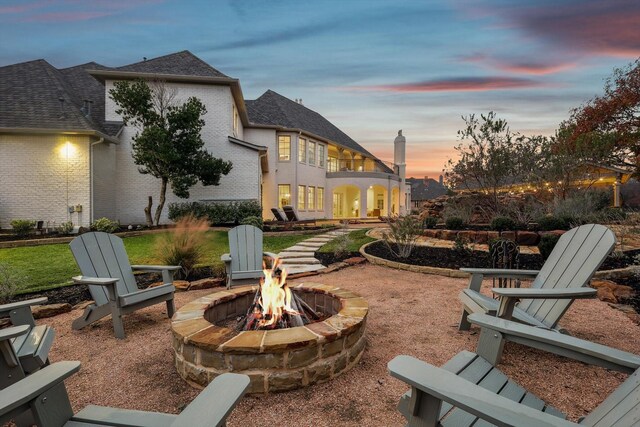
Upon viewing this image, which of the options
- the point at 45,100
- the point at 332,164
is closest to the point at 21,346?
the point at 45,100

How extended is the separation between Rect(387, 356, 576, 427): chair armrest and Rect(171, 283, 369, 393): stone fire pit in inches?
49.1

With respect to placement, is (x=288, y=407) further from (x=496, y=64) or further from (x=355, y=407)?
(x=496, y=64)

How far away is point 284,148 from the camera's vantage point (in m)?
18.5

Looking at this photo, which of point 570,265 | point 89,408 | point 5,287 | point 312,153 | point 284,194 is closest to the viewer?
point 89,408

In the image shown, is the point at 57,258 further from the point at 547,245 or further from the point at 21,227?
the point at 547,245

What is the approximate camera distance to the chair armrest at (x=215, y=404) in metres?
1.00

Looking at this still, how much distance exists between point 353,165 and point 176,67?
14911mm

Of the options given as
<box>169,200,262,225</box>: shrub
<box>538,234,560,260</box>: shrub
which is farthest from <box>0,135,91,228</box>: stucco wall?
<box>538,234,560,260</box>: shrub

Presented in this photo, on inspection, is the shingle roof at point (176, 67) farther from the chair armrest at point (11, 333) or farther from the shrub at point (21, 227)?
the chair armrest at point (11, 333)

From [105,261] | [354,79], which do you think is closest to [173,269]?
[105,261]

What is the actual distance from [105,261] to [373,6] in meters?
9.53

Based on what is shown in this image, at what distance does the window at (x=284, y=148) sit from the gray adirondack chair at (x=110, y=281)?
14721mm

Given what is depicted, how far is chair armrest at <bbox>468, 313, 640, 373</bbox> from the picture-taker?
1.41 metres

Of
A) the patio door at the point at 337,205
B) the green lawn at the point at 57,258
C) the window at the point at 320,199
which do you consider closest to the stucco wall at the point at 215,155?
the green lawn at the point at 57,258
